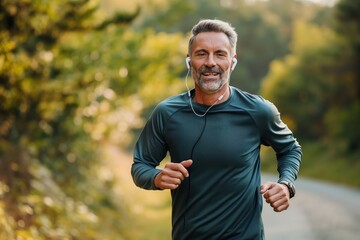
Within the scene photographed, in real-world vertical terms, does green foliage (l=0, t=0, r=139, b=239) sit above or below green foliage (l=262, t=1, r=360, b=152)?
below

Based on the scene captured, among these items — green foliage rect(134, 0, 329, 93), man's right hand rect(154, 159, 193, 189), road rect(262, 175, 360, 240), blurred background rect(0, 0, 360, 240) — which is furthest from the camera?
green foliage rect(134, 0, 329, 93)

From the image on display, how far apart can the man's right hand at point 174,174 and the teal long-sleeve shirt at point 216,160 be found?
6.7 inches

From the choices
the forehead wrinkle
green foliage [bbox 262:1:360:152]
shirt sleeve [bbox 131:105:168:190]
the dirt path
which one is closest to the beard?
the forehead wrinkle

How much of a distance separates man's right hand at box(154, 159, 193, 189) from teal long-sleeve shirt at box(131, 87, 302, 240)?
0.56ft

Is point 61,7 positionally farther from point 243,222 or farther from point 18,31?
point 243,222

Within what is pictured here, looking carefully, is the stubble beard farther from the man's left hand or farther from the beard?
the man's left hand

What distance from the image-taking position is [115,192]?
14789 mm

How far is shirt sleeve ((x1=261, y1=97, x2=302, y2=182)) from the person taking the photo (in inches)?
152

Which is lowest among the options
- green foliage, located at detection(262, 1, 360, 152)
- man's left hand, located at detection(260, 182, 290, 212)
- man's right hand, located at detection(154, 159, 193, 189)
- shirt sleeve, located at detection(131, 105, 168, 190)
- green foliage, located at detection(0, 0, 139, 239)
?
man's left hand, located at detection(260, 182, 290, 212)

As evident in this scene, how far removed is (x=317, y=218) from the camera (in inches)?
640

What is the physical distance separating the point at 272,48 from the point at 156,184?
244ft

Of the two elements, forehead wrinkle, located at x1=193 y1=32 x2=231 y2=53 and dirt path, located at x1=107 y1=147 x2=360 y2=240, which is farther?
dirt path, located at x1=107 y1=147 x2=360 y2=240

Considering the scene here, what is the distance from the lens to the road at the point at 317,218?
13.3m

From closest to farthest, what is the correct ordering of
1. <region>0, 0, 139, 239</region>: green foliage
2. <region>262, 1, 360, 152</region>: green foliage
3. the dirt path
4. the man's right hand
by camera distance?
the man's right hand, <region>0, 0, 139, 239</region>: green foliage, the dirt path, <region>262, 1, 360, 152</region>: green foliage
